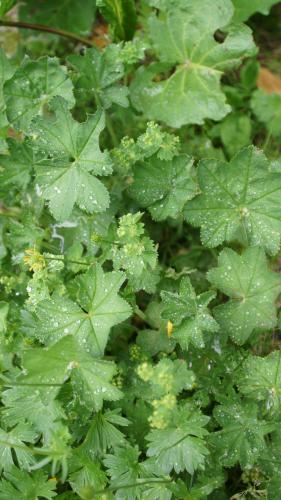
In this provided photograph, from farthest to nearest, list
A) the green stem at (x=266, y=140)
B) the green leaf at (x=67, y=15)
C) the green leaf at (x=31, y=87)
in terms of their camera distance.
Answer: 1. the green leaf at (x=67, y=15)
2. the green stem at (x=266, y=140)
3. the green leaf at (x=31, y=87)

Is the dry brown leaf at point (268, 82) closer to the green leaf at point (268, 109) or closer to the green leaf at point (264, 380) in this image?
the green leaf at point (268, 109)

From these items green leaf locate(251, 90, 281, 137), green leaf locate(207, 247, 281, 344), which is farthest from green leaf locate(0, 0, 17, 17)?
green leaf locate(207, 247, 281, 344)

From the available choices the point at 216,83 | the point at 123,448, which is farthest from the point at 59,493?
the point at 216,83

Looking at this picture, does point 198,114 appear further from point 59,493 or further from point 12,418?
point 59,493

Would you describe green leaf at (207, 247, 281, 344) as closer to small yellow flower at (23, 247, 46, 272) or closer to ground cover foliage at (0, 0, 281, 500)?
ground cover foliage at (0, 0, 281, 500)

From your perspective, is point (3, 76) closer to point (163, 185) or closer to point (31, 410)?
point (163, 185)

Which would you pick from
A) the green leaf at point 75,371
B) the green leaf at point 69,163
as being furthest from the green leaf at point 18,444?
the green leaf at point 69,163
